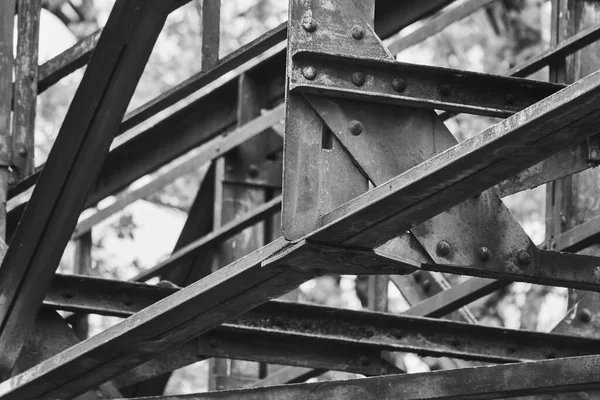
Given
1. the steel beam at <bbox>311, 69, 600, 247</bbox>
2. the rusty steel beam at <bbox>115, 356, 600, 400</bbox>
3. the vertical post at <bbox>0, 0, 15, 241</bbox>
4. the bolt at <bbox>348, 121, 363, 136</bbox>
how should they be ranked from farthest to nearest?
the vertical post at <bbox>0, 0, 15, 241</bbox> < the rusty steel beam at <bbox>115, 356, 600, 400</bbox> < the bolt at <bbox>348, 121, 363, 136</bbox> < the steel beam at <bbox>311, 69, 600, 247</bbox>

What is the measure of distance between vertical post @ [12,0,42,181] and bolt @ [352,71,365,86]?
2628mm

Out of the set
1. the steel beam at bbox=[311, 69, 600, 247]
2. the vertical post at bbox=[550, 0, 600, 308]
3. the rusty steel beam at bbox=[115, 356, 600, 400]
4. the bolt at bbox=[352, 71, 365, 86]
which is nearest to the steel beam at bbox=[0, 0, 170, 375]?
the rusty steel beam at bbox=[115, 356, 600, 400]

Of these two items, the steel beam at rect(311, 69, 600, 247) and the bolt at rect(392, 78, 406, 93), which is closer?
the steel beam at rect(311, 69, 600, 247)

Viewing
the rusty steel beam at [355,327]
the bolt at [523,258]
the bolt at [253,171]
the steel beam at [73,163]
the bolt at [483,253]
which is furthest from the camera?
the bolt at [253,171]

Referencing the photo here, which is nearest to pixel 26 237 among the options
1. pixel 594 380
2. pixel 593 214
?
pixel 594 380

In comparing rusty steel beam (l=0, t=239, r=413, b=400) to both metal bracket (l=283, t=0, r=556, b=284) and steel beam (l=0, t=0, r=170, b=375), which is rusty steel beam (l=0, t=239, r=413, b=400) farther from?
steel beam (l=0, t=0, r=170, b=375)

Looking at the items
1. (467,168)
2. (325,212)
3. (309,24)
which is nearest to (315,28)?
(309,24)

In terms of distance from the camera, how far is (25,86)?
22.4ft

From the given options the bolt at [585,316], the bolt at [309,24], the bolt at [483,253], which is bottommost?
the bolt at [483,253]

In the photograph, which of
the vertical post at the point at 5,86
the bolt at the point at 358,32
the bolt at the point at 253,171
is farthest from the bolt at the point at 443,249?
the bolt at the point at 253,171

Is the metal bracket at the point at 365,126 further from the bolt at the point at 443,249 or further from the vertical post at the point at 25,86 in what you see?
the vertical post at the point at 25,86

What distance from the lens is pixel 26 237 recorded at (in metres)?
5.76

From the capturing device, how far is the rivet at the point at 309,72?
14.7 feet

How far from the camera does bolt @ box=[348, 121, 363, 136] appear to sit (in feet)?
14.8
